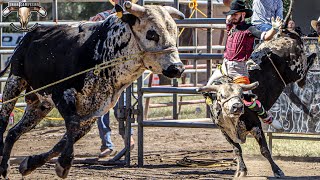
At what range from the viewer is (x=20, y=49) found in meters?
9.48

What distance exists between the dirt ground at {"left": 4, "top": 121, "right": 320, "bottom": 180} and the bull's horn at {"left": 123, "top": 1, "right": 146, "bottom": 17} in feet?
7.22

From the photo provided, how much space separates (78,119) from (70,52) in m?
0.69

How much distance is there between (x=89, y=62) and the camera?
8.75 meters

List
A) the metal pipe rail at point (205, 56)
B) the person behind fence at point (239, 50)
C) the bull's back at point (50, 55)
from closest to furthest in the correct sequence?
the bull's back at point (50, 55)
the person behind fence at point (239, 50)
the metal pipe rail at point (205, 56)

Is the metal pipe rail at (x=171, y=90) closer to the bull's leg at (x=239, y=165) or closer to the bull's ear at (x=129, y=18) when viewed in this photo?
the bull's leg at (x=239, y=165)

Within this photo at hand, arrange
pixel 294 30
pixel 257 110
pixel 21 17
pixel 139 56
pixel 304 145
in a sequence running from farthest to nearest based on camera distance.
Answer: pixel 304 145, pixel 21 17, pixel 294 30, pixel 257 110, pixel 139 56

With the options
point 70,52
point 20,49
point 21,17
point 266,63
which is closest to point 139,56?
point 70,52

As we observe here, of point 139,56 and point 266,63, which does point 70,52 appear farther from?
point 266,63

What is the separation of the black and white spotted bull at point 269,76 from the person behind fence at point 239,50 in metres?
0.11

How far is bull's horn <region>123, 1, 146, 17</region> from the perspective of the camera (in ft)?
27.5

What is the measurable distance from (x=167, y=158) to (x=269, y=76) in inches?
73.4

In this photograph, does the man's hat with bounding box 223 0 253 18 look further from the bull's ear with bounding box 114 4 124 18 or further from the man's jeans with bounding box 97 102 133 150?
the man's jeans with bounding box 97 102 133 150

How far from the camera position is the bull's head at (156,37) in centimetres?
832

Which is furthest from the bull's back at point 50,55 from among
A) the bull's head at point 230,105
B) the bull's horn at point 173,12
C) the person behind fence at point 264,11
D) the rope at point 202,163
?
the person behind fence at point 264,11
